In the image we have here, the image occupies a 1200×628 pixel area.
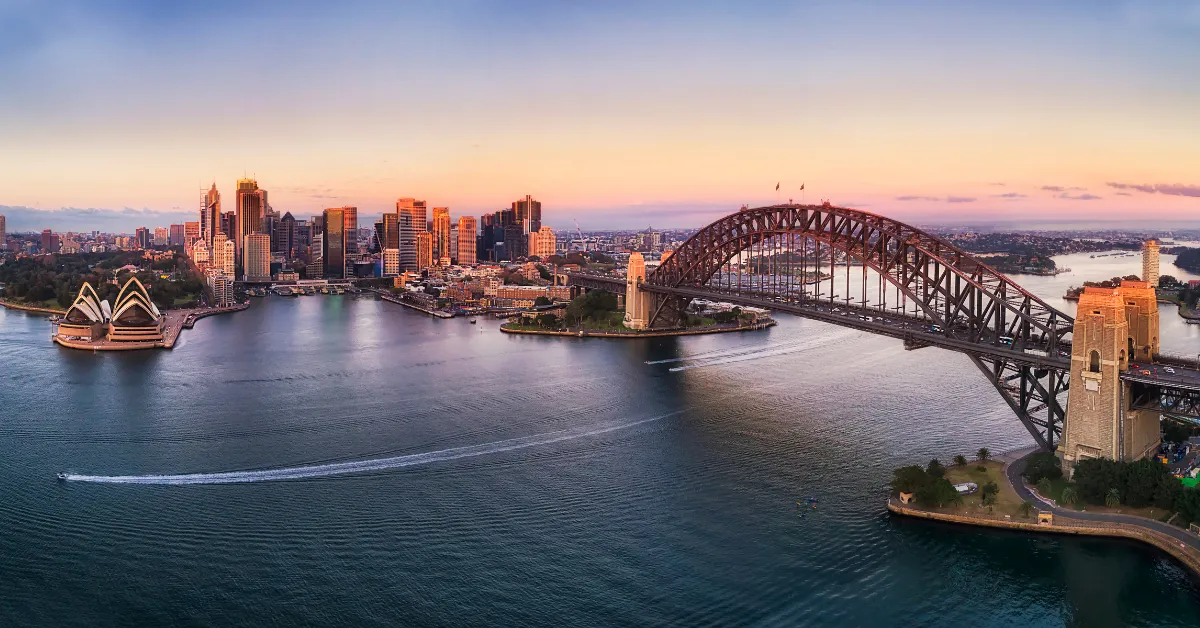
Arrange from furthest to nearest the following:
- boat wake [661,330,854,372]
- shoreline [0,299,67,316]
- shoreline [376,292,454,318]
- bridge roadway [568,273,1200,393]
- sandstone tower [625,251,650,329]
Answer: shoreline [376,292,454,318] → shoreline [0,299,67,316] → sandstone tower [625,251,650,329] → boat wake [661,330,854,372] → bridge roadway [568,273,1200,393]

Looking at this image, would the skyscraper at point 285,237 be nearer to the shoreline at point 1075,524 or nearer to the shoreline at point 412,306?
the shoreline at point 412,306

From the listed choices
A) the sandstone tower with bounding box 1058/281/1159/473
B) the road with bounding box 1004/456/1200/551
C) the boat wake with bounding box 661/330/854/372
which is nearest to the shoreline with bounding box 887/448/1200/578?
the road with bounding box 1004/456/1200/551

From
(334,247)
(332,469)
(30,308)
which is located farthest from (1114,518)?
(334,247)

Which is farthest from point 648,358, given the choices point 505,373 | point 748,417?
point 748,417

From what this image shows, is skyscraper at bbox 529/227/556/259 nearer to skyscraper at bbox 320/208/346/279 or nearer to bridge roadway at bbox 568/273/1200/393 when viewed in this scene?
skyscraper at bbox 320/208/346/279

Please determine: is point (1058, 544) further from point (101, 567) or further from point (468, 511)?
point (101, 567)

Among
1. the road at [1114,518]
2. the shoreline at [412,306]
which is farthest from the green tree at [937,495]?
the shoreline at [412,306]
